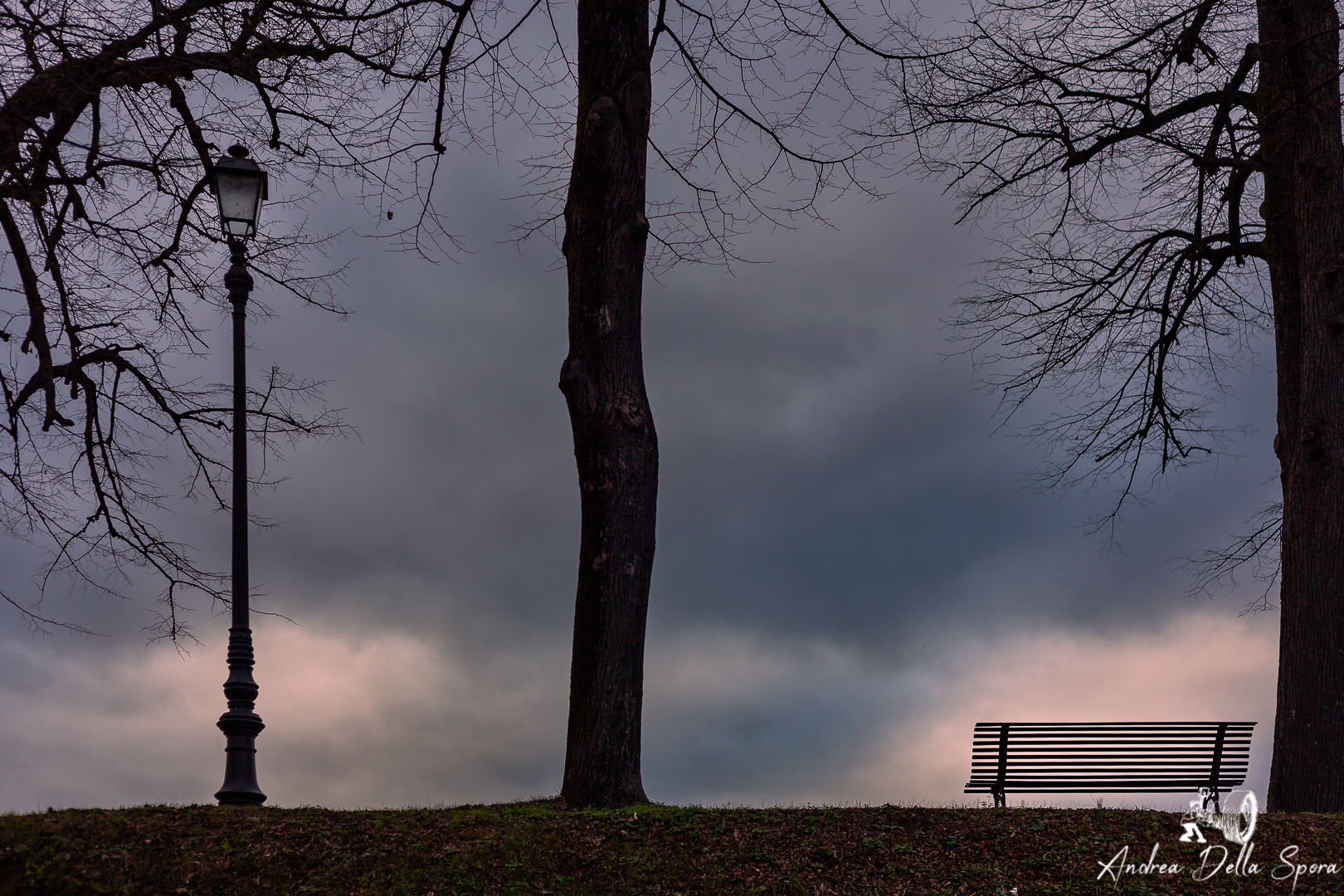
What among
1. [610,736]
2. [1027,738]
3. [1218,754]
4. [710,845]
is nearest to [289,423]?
[610,736]

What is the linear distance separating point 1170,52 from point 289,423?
11.1 m

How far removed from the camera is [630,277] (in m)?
8.59

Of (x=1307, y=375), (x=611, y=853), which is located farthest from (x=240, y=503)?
(x=1307, y=375)

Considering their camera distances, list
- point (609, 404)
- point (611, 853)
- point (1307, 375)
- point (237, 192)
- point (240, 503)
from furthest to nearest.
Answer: point (1307, 375) → point (237, 192) → point (240, 503) → point (609, 404) → point (611, 853)

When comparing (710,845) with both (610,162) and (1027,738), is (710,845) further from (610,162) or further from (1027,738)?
(1027,738)

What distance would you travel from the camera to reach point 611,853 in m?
6.72

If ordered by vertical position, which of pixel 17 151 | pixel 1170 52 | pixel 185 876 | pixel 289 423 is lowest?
pixel 185 876

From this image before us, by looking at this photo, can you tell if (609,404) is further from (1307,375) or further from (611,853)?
(1307,375)

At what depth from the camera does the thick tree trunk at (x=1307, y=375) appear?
984cm

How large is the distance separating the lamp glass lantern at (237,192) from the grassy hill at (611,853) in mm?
5017

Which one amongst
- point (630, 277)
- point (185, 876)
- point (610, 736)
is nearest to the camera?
point (185, 876)

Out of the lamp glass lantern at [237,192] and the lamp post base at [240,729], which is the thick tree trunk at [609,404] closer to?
the lamp post base at [240,729]

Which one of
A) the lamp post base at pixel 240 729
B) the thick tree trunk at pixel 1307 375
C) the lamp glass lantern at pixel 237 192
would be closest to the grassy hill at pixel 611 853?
the lamp post base at pixel 240 729

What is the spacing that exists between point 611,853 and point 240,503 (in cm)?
443
